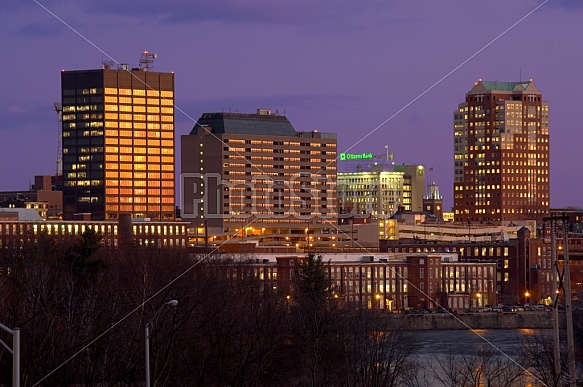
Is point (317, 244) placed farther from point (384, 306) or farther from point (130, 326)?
point (130, 326)

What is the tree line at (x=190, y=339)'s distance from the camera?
46.4m

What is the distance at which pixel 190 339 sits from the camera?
55.1 m

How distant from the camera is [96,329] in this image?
51.0 meters

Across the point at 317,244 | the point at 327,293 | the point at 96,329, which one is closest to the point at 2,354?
the point at 96,329

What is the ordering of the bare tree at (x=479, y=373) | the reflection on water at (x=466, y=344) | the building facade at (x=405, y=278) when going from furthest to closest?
1. the building facade at (x=405, y=278)
2. the reflection on water at (x=466, y=344)
3. the bare tree at (x=479, y=373)

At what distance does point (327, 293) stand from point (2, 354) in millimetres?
37032

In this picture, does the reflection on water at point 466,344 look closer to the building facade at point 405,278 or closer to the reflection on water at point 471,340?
the reflection on water at point 471,340

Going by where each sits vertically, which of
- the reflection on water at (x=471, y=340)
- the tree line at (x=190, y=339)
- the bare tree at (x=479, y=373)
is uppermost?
the tree line at (x=190, y=339)

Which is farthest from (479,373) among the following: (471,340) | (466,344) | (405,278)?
(405,278)

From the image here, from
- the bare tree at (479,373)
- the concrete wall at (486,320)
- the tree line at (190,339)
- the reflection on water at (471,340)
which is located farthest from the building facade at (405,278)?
the tree line at (190,339)

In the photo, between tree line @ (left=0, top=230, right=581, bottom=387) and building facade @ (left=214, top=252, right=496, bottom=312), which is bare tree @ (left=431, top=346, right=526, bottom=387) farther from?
building facade @ (left=214, top=252, right=496, bottom=312)

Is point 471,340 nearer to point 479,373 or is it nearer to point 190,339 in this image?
point 190,339

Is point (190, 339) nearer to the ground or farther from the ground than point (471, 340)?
farther from the ground

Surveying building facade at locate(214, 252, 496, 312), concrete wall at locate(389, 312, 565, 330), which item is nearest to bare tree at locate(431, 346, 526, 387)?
concrete wall at locate(389, 312, 565, 330)
